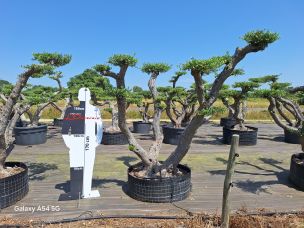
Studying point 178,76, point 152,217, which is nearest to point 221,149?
point 178,76

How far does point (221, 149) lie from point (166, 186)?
4441 millimetres

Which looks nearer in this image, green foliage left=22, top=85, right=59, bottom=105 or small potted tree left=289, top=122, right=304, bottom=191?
small potted tree left=289, top=122, right=304, bottom=191

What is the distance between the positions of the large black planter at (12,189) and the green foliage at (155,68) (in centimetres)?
233

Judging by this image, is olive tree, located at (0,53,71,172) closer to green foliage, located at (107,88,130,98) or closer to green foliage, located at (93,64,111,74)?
green foliage, located at (93,64,111,74)

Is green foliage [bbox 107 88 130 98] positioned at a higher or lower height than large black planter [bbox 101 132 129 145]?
higher

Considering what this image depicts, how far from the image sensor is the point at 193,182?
206 inches

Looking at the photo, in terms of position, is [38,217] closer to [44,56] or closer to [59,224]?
[59,224]

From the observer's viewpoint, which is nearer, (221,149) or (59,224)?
(59,224)

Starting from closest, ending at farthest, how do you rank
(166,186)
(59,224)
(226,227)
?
(226,227)
(59,224)
(166,186)

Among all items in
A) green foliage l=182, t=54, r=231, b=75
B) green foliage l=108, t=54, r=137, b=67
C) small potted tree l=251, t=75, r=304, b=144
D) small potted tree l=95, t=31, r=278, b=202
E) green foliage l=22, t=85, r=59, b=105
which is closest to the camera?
green foliage l=182, t=54, r=231, b=75

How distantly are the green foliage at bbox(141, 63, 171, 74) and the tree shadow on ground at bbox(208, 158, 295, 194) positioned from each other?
2.35m

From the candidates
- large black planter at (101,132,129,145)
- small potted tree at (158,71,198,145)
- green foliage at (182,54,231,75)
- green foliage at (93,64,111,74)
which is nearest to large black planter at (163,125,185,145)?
small potted tree at (158,71,198,145)

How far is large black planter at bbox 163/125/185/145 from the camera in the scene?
8.77 metres

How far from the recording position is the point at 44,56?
168 inches
